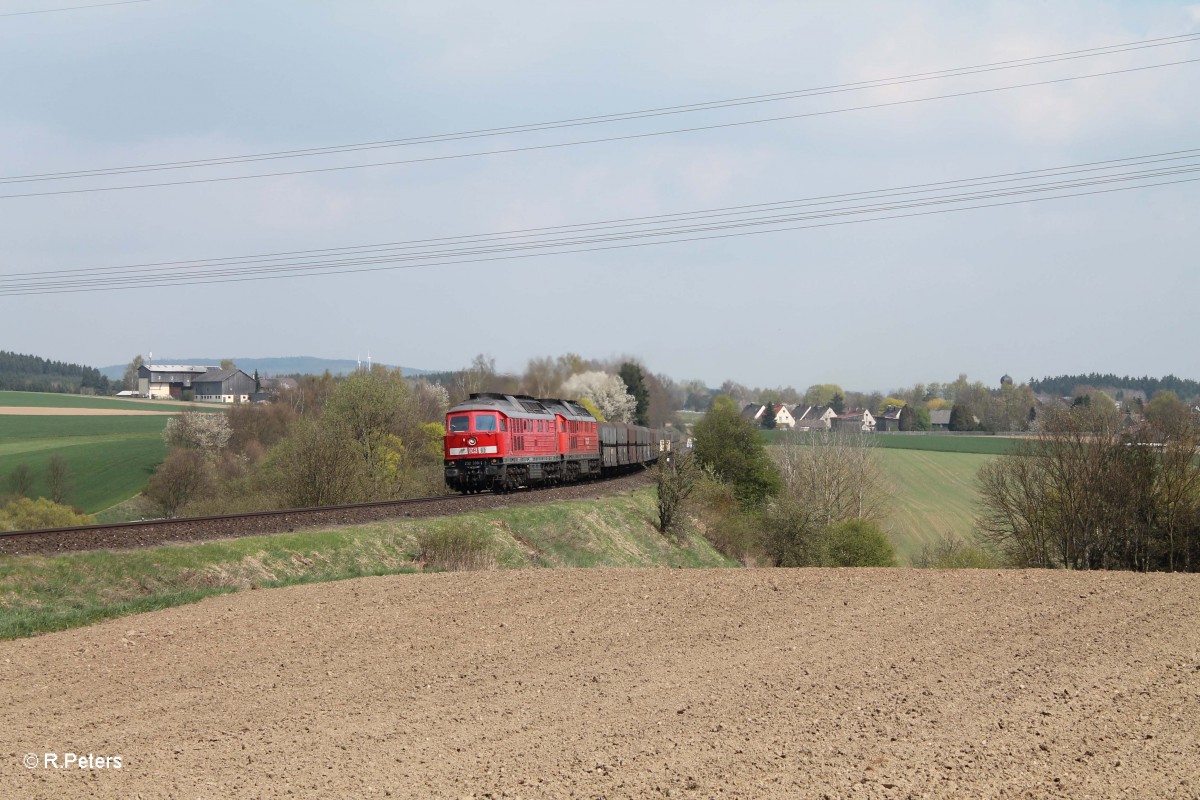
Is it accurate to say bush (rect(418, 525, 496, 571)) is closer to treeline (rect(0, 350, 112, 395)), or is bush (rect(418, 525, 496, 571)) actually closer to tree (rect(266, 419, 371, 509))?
tree (rect(266, 419, 371, 509))

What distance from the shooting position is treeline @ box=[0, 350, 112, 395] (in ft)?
479

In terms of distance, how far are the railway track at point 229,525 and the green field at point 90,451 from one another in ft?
121

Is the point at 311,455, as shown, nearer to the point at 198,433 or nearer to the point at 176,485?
the point at 176,485

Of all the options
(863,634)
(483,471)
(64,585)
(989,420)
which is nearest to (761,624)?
(863,634)

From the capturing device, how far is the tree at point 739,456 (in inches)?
2736

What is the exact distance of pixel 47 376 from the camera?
168875 mm

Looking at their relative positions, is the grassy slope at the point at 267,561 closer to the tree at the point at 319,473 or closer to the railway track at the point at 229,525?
the railway track at the point at 229,525

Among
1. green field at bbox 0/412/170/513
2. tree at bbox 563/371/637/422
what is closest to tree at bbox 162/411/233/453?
green field at bbox 0/412/170/513

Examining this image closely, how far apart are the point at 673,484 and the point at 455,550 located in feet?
55.8

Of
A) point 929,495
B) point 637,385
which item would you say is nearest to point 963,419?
point 637,385

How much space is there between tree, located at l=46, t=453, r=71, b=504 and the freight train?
3313 cm

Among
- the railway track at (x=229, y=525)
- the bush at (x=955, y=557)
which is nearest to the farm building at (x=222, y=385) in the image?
the bush at (x=955, y=557)

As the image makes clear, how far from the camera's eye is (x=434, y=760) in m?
8.08

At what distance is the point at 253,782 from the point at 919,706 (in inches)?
232
